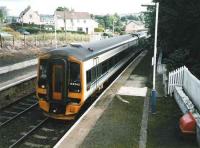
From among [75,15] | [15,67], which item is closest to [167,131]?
[15,67]

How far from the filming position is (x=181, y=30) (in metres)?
23.5

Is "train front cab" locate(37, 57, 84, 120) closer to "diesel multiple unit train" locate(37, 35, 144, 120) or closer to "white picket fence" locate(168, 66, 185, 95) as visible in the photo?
"diesel multiple unit train" locate(37, 35, 144, 120)

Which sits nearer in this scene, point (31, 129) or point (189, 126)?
point (189, 126)

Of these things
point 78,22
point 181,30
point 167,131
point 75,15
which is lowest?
point 167,131

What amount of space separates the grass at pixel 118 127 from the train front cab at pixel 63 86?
4.76 feet

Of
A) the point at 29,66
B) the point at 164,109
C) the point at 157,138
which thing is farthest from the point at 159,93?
the point at 29,66

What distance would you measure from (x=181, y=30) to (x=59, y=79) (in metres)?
12.1

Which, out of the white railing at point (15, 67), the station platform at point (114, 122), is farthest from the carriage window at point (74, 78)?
the white railing at point (15, 67)

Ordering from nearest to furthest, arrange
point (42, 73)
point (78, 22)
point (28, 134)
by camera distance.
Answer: point (28, 134) → point (42, 73) → point (78, 22)

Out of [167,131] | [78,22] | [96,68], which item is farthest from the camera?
[78,22]

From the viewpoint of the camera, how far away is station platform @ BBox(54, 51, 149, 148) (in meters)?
12.4

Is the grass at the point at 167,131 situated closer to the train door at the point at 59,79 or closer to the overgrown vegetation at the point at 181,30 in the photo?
the train door at the point at 59,79

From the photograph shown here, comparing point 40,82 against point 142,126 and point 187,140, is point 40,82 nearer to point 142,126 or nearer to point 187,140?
point 142,126

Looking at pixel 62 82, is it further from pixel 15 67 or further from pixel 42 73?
pixel 15 67
